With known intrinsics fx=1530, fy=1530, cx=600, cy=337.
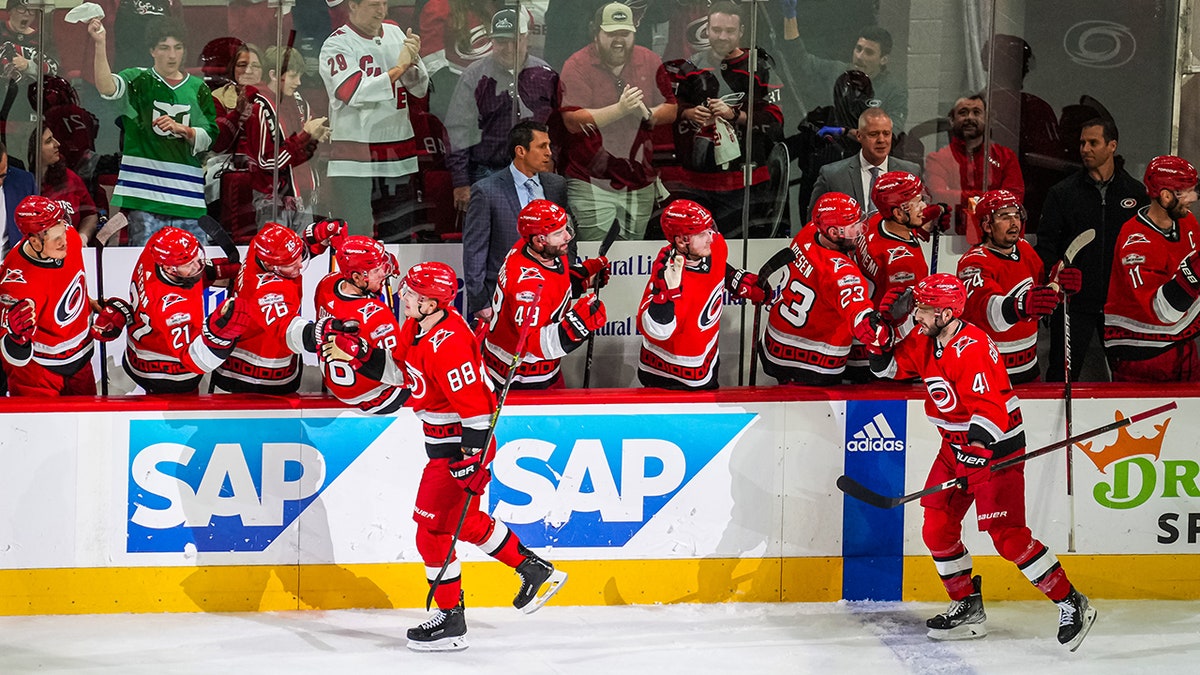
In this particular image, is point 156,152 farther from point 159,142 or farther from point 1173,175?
point 1173,175

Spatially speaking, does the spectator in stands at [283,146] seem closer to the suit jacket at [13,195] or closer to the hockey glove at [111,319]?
the suit jacket at [13,195]

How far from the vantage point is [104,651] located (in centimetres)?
562

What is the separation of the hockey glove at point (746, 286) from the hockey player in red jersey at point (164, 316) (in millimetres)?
2214

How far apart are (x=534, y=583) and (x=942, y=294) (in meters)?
1.89

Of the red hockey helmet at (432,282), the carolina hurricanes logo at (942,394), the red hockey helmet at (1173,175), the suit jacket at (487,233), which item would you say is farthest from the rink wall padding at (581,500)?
the suit jacket at (487,233)

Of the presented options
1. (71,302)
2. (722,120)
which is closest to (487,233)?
(722,120)

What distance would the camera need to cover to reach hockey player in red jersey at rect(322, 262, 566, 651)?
564 cm

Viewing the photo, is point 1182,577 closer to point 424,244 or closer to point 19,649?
point 424,244

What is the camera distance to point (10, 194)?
7047 mm

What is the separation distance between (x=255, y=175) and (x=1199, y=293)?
436cm

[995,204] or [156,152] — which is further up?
[156,152]

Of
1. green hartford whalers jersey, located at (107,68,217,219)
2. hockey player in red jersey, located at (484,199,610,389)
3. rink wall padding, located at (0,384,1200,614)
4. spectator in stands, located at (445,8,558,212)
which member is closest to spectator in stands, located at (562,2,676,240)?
spectator in stands, located at (445,8,558,212)

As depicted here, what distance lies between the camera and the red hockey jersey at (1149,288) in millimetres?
6664

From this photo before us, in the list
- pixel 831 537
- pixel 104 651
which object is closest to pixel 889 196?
pixel 831 537
